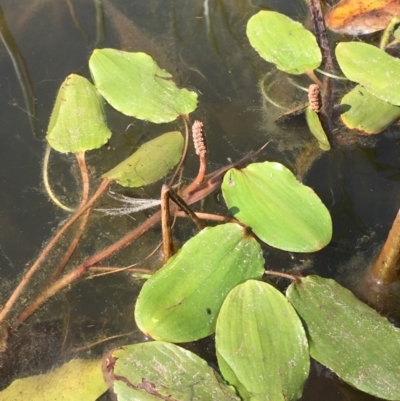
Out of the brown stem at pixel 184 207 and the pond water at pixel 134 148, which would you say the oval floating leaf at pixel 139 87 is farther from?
the brown stem at pixel 184 207

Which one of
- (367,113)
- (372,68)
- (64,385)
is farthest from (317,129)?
(64,385)

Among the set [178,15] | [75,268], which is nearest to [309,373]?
[75,268]

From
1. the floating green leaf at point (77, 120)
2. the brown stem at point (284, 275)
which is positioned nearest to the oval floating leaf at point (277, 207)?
the brown stem at point (284, 275)

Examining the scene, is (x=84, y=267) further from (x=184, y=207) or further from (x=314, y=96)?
(x=314, y=96)

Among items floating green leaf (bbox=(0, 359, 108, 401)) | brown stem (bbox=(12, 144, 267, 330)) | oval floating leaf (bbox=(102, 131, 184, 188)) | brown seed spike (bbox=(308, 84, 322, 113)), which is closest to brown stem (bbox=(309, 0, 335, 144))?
brown seed spike (bbox=(308, 84, 322, 113))

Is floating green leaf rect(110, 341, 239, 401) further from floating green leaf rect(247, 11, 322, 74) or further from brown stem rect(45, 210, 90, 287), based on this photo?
floating green leaf rect(247, 11, 322, 74)
